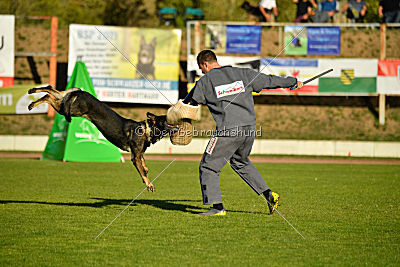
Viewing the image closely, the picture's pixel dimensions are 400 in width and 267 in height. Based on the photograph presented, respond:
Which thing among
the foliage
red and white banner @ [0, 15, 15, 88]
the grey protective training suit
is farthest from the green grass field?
the foliage

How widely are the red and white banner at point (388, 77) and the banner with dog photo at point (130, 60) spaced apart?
961cm

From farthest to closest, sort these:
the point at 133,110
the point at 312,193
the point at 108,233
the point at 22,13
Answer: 1. the point at 22,13
2. the point at 133,110
3. the point at 312,193
4. the point at 108,233

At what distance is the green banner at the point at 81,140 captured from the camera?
20.2m

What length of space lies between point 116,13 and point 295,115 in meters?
13.3

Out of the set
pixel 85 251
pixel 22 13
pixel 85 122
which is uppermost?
pixel 22 13

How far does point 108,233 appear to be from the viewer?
800 cm

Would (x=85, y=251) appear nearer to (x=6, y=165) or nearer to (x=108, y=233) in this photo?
(x=108, y=233)

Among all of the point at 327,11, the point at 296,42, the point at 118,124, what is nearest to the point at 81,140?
the point at 118,124

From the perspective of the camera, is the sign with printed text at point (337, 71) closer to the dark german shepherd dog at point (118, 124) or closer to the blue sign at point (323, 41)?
the blue sign at point (323, 41)

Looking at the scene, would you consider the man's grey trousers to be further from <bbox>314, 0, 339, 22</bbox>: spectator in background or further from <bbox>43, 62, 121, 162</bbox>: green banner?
<bbox>314, 0, 339, 22</bbox>: spectator in background

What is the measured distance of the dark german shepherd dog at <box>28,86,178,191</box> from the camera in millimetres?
9875

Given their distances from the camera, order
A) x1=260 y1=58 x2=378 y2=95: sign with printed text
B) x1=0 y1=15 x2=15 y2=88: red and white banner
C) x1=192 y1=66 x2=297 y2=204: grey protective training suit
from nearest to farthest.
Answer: x1=192 y1=66 x2=297 y2=204: grey protective training suit → x1=0 y1=15 x2=15 y2=88: red and white banner → x1=260 y1=58 x2=378 y2=95: sign with printed text

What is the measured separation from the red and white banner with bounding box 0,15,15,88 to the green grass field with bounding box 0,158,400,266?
13.1 metres

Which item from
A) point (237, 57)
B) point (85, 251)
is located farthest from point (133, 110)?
point (85, 251)
